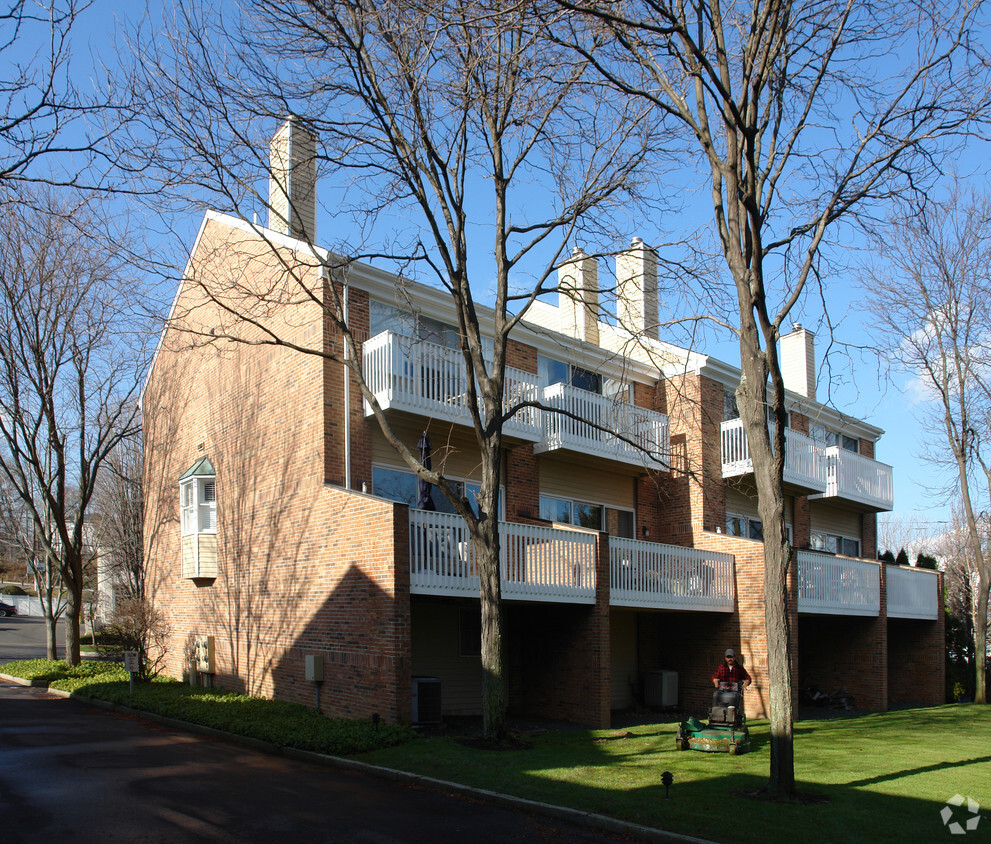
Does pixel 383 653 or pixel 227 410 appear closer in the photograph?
pixel 383 653

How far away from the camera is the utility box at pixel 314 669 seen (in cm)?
1499

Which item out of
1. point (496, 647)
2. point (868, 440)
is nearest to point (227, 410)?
point (496, 647)

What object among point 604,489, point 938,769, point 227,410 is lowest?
point 938,769

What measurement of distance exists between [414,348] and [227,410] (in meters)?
5.76

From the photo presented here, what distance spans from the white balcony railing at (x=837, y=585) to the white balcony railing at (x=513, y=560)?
6864 mm

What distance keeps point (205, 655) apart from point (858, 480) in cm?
1931

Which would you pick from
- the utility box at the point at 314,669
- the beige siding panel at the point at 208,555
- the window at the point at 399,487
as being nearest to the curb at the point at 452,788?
the utility box at the point at 314,669

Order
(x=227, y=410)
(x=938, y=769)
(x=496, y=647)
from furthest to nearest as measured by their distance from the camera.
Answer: (x=227, y=410) < (x=496, y=647) < (x=938, y=769)

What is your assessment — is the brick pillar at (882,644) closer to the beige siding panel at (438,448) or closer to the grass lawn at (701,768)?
the grass lawn at (701,768)

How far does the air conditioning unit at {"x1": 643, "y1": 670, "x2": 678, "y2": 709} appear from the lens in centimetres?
2044

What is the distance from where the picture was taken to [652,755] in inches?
499

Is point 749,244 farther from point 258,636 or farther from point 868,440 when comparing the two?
point 868,440

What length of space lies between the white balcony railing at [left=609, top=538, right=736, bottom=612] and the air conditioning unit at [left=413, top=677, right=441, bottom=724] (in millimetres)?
4221

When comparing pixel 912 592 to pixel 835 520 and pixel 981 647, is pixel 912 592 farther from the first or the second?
pixel 835 520
